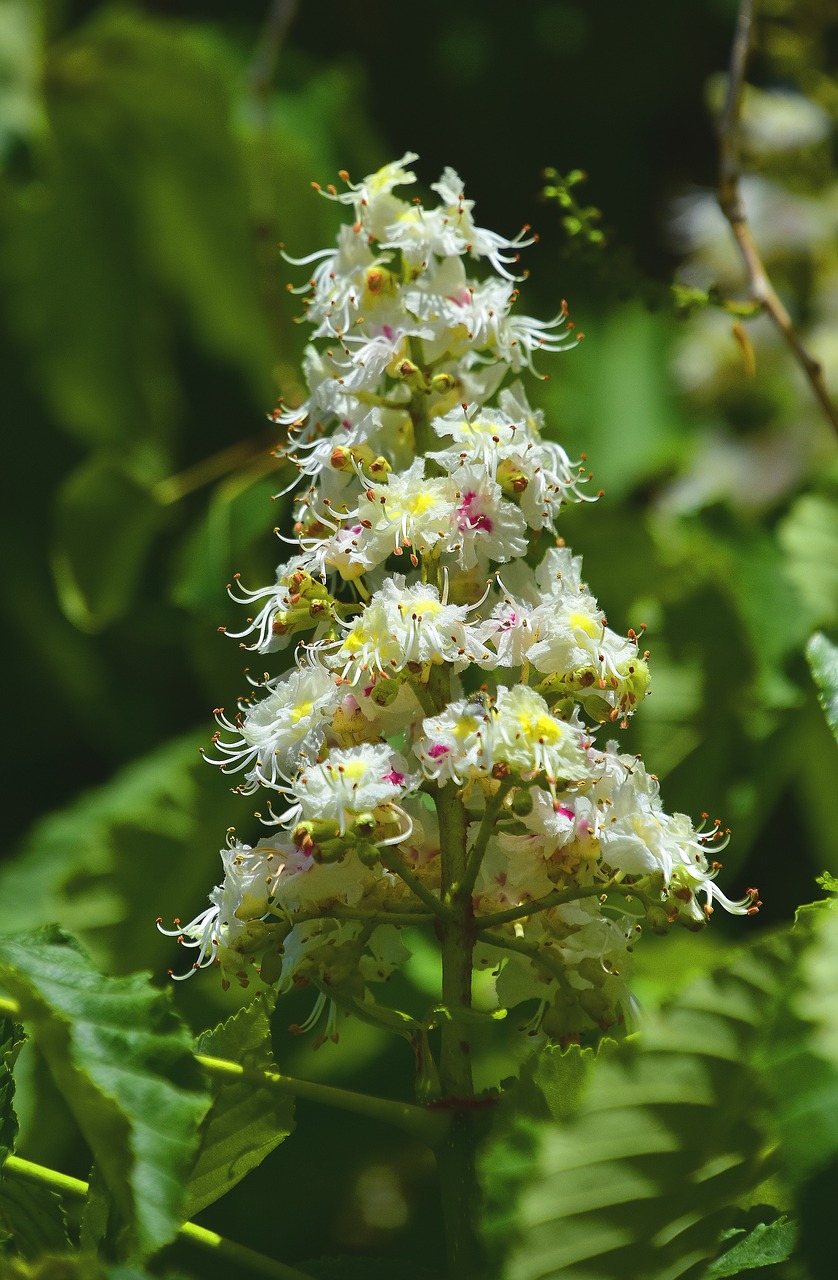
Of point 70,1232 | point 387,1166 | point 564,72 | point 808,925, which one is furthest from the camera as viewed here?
point 564,72

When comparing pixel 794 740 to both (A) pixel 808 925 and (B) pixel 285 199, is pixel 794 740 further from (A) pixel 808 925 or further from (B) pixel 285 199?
(B) pixel 285 199

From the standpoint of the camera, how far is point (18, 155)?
138cm

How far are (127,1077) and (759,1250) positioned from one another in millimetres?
286

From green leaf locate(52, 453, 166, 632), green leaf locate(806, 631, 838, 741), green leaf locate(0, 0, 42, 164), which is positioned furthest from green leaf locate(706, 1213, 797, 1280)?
green leaf locate(0, 0, 42, 164)

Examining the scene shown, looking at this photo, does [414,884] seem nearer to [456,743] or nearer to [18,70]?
[456,743]

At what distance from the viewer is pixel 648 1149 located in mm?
538

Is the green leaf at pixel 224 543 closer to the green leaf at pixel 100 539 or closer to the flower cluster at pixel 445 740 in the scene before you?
the green leaf at pixel 100 539

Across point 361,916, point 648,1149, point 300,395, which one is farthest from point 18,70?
point 648,1149

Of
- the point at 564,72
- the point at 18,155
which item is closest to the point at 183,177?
the point at 18,155

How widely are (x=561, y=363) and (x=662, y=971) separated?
91cm

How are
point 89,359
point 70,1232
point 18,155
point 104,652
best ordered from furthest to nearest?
point 104,652 < point 89,359 < point 18,155 < point 70,1232

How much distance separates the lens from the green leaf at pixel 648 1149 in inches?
20.9

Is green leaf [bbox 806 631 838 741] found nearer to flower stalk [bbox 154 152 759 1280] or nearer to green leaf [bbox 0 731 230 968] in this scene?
flower stalk [bbox 154 152 759 1280]

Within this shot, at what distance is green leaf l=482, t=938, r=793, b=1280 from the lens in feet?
1.74
